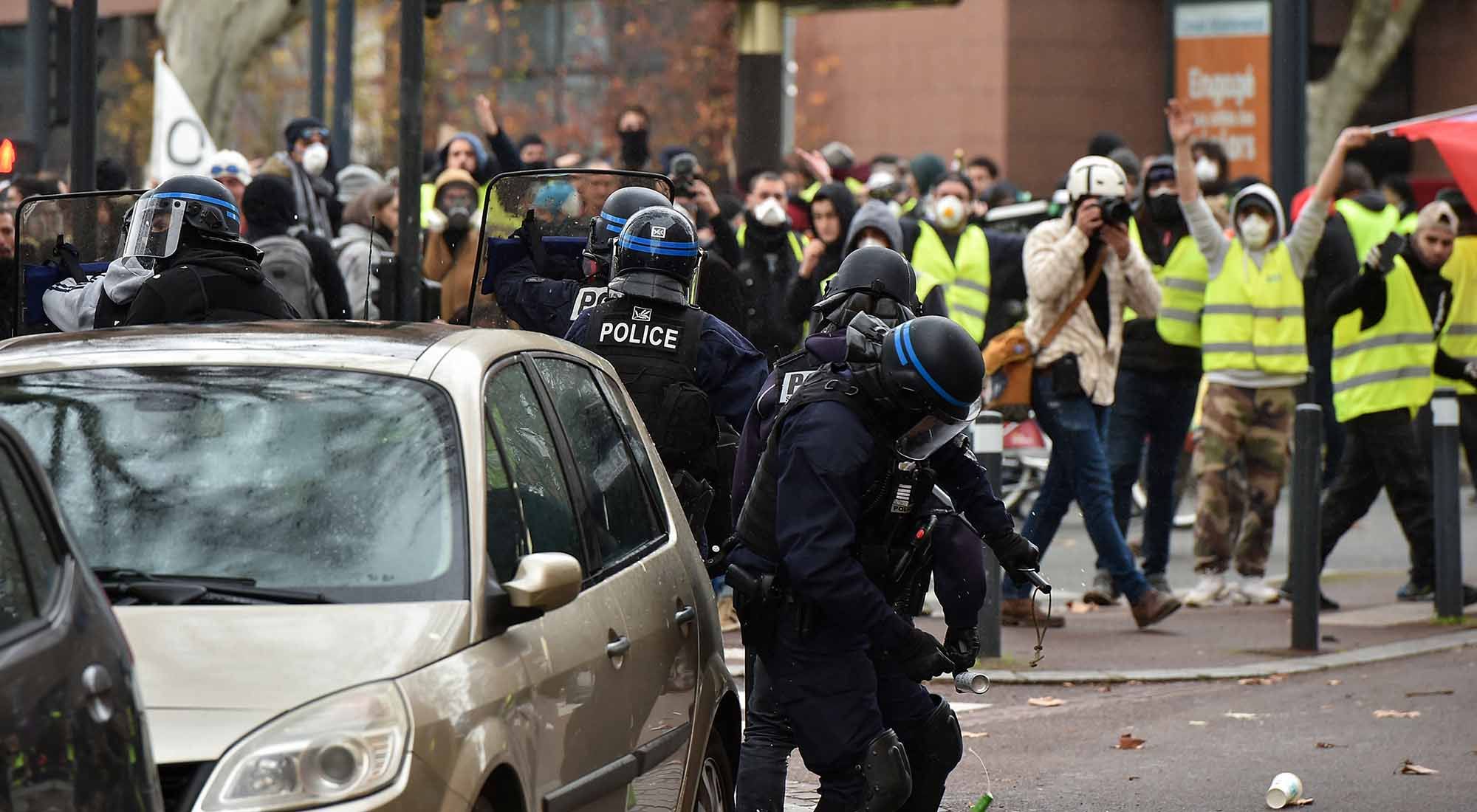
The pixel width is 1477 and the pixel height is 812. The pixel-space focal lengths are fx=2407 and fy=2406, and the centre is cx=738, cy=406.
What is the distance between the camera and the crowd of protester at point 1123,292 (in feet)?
36.4

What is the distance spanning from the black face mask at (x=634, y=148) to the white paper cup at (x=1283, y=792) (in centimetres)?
777

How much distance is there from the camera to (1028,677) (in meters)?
9.76

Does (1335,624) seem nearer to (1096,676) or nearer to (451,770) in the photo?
(1096,676)

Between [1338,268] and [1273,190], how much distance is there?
60 centimetres

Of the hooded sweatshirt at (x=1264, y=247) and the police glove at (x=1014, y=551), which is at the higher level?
the hooded sweatshirt at (x=1264, y=247)

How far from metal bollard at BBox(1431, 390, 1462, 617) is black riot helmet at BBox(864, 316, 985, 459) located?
6056 mm

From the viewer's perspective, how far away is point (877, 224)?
11.1 m

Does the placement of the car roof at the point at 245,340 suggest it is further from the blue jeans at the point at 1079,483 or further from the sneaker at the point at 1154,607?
the sneaker at the point at 1154,607

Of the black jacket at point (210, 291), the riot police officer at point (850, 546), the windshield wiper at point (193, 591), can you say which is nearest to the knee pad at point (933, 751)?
the riot police officer at point (850, 546)

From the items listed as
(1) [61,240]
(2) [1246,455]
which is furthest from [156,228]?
(2) [1246,455]

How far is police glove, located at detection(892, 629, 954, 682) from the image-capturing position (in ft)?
18.6

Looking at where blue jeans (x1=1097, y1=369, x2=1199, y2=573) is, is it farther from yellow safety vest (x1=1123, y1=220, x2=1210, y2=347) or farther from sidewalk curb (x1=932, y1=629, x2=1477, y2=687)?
sidewalk curb (x1=932, y1=629, x2=1477, y2=687)

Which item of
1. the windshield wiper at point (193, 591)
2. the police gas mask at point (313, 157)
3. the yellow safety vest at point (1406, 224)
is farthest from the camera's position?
the yellow safety vest at point (1406, 224)

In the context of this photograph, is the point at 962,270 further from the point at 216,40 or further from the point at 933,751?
the point at 216,40
